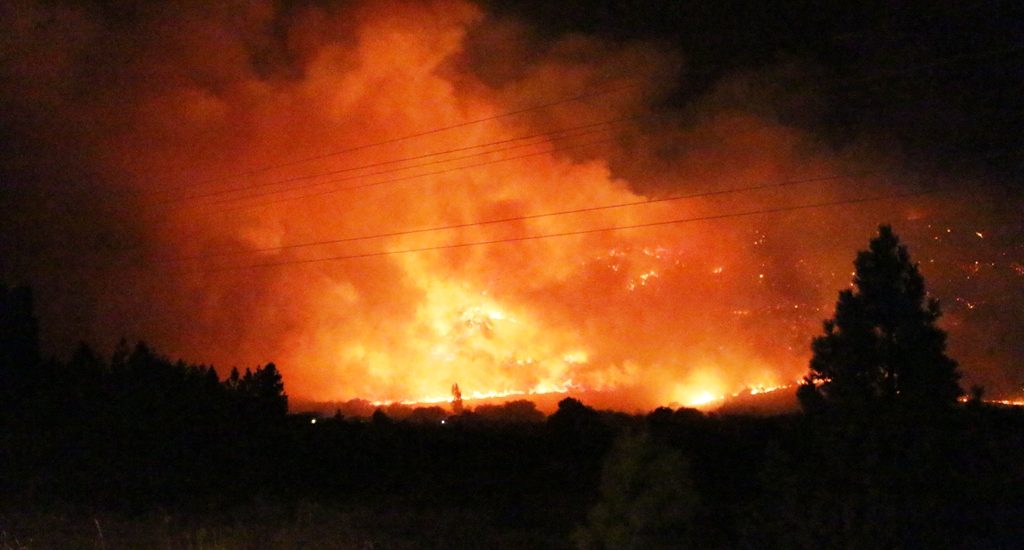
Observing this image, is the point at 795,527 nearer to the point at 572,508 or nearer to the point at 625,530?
the point at 625,530

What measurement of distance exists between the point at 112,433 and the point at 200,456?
2465 millimetres

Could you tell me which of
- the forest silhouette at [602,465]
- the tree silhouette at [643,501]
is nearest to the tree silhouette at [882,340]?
the forest silhouette at [602,465]

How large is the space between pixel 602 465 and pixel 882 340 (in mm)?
6935

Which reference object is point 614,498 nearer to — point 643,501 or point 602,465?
point 643,501

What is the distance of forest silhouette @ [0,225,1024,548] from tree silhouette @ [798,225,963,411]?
4 cm

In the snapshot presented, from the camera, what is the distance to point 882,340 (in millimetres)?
16734

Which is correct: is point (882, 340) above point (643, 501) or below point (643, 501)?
above

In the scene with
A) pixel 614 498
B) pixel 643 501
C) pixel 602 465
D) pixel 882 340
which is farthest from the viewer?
pixel 882 340

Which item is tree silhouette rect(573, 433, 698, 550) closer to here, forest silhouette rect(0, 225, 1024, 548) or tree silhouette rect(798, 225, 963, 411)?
forest silhouette rect(0, 225, 1024, 548)

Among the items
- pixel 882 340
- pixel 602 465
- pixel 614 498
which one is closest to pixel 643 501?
pixel 614 498

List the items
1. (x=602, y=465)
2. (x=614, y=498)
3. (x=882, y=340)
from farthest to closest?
(x=882, y=340) → (x=602, y=465) → (x=614, y=498)

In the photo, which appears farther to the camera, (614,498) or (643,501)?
(614,498)

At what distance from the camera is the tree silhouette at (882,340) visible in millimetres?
16188

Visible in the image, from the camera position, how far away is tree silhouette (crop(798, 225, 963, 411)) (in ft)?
53.1
